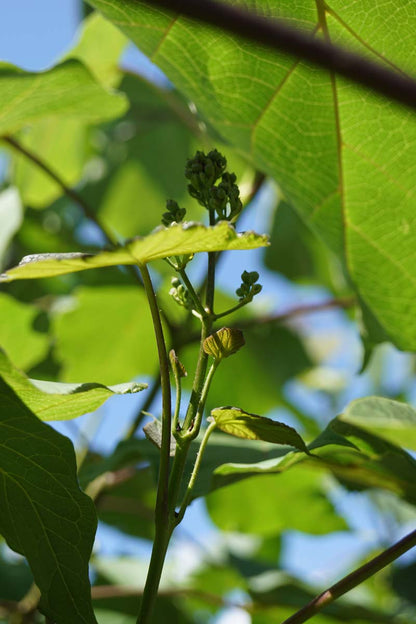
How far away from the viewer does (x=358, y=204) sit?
1153 mm

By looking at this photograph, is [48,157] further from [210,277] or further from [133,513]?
[210,277]

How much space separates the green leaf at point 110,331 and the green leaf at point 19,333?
0.28 m

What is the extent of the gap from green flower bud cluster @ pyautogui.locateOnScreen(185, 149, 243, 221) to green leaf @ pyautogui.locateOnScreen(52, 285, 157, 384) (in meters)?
1.19

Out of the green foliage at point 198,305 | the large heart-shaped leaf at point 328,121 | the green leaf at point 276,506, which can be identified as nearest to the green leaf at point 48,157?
the green foliage at point 198,305

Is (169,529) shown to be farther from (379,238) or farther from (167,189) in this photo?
(167,189)

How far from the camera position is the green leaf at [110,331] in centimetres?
185

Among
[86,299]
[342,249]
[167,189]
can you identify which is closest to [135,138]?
[167,189]

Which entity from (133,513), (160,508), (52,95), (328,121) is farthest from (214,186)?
(133,513)

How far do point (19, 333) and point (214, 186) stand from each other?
3.08 feet

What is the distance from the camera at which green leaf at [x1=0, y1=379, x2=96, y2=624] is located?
0.69 m

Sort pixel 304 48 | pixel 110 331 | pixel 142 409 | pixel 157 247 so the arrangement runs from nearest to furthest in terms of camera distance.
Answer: pixel 304 48, pixel 157 247, pixel 142 409, pixel 110 331

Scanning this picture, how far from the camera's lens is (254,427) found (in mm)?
678

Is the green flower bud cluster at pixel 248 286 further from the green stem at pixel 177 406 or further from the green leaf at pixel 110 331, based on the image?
the green leaf at pixel 110 331

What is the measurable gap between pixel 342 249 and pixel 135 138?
1.39 metres
